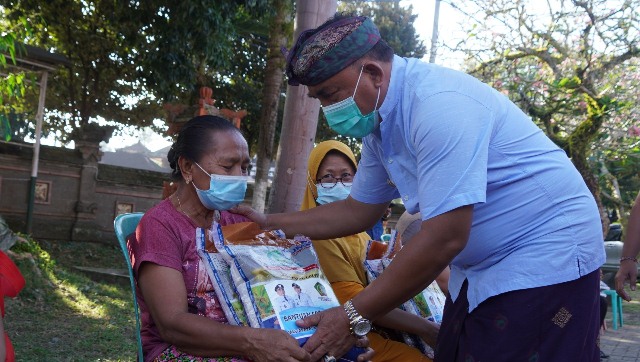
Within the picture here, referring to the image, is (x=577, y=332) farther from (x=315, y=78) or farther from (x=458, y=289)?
(x=315, y=78)

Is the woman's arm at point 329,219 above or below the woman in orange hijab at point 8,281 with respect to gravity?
above

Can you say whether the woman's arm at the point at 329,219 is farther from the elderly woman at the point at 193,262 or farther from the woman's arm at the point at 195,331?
the woman's arm at the point at 195,331

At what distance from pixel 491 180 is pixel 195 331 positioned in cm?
106

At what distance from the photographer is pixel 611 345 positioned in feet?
28.2

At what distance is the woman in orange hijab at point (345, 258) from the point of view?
111 inches

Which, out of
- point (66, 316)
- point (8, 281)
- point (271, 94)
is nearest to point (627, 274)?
point (8, 281)

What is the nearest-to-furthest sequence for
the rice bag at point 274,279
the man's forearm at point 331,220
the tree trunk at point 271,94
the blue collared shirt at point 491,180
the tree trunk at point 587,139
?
the blue collared shirt at point 491,180 < the rice bag at point 274,279 < the man's forearm at point 331,220 < the tree trunk at point 271,94 < the tree trunk at point 587,139

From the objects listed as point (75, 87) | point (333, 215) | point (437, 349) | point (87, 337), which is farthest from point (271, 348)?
point (75, 87)

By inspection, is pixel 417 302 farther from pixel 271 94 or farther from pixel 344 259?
pixel 271 94

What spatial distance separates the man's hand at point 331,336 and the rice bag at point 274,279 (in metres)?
0.04

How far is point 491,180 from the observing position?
202 cm

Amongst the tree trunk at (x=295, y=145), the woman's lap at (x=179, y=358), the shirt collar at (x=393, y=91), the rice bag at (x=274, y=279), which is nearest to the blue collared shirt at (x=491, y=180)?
the shirt collar at (x=393, y=91)

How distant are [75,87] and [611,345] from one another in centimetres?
1366

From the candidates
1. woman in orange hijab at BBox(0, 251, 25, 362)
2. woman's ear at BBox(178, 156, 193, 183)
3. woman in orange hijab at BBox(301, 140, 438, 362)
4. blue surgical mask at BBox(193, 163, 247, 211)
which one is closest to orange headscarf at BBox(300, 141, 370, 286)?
woman in orange hijab at BBox(301, 140, 438, 362)
